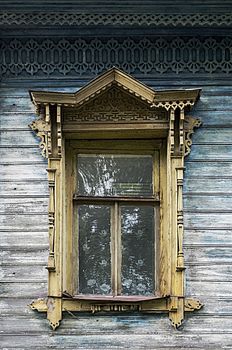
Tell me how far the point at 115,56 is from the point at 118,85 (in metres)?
0.34

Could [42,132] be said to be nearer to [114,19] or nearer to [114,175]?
[114,175]

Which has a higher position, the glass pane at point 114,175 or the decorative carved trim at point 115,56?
the decorative carved trim at point 115,56

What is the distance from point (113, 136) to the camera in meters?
5.89

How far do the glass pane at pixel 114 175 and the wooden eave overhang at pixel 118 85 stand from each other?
49 cm

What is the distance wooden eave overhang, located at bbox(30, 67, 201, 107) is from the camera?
564 centimetres

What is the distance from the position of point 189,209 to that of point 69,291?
108 cm

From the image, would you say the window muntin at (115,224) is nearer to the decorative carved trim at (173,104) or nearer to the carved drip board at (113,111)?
the carved drip board at (113,111)

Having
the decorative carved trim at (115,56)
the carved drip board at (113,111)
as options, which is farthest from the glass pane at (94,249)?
the decorative carved trim at (115,56)

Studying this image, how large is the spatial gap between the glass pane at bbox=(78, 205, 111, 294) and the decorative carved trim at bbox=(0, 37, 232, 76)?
1.07m

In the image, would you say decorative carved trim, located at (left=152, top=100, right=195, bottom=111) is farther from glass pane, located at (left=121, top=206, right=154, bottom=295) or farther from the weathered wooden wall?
glass pane, located at (left=121, top=206, right=154, bottom=295)

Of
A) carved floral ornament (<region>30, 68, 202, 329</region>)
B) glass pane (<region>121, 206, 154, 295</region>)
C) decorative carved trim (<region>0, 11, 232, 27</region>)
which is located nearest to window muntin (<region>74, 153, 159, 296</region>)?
glass pane (<region>121, 206, 154, 295</region>)

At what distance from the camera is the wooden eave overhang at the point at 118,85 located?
5.64 meters

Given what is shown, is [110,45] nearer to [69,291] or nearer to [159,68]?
[159,68]

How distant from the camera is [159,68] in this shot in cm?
589
